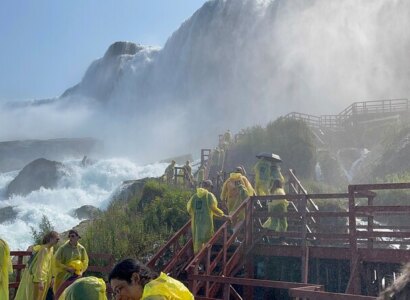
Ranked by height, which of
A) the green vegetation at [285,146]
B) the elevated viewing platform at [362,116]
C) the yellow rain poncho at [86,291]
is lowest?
the yellow rain poncho at [86,291]

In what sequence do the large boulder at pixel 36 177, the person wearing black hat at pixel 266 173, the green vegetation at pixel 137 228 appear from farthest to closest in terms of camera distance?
the large boulder at pixel 36 177, the green vegetation at pixel 137 228, the person wearing black hat at pixel 266 173

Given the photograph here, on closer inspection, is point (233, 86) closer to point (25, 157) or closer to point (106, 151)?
point (106, 151)

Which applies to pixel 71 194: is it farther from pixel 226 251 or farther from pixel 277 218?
pixel 277 218

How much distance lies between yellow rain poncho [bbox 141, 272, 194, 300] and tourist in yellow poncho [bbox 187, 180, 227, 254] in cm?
531

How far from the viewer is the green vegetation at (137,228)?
11.6 metres

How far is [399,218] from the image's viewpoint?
16609 millimetres

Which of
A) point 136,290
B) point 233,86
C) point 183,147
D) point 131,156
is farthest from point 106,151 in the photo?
point 136,290

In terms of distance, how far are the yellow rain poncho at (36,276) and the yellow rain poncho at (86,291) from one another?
11.6ft

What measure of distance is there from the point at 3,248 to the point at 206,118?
51087mm

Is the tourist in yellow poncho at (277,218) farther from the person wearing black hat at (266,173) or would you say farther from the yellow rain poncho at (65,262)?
the yellow rain poncho at (65,262)

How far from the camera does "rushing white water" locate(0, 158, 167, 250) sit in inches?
1326

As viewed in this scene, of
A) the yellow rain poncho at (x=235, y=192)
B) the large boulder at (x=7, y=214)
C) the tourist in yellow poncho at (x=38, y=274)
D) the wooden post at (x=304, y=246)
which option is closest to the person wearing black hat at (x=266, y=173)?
the yellow rain poncho at (x=235, y=192)

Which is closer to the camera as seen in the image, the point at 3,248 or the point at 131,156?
the point at 3,248

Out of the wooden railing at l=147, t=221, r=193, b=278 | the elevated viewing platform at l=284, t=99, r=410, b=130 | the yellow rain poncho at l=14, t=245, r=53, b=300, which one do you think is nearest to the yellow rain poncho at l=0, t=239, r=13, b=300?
the yellow rain poncho at l=14, t=245, r=53, b=300
